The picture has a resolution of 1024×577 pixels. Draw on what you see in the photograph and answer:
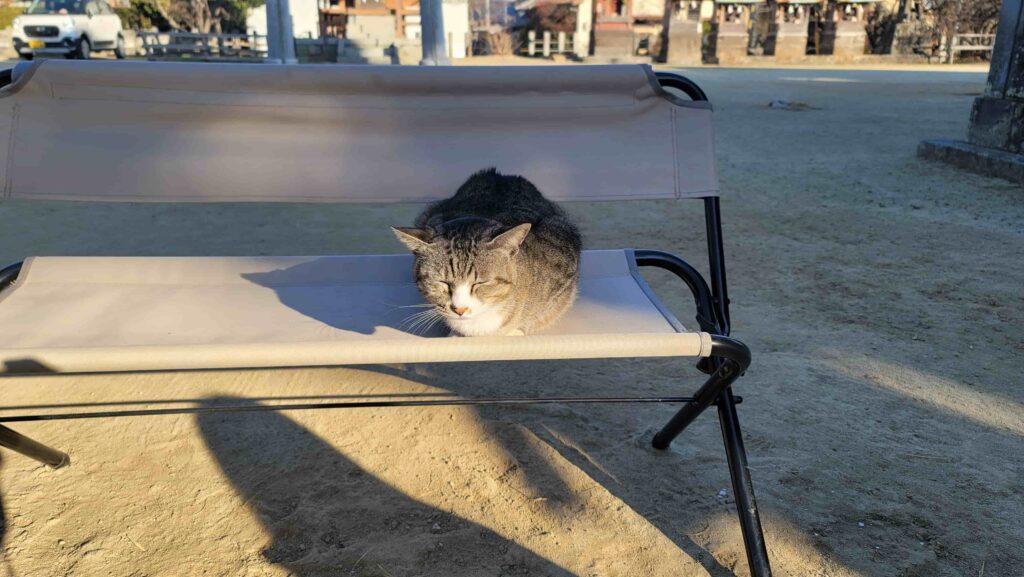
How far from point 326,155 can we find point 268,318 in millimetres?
703

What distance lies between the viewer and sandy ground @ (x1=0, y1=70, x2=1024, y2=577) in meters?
1.70

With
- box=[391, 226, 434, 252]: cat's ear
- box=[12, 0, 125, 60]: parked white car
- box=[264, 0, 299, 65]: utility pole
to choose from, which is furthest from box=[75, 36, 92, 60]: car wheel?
box=[391, 226, 434, 252]: cat's ear

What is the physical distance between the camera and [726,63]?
923 inches

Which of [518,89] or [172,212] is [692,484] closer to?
[518,89]

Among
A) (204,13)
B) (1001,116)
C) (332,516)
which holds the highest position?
(204,13)

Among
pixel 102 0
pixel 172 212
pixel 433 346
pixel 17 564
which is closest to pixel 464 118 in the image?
pixel 433 346

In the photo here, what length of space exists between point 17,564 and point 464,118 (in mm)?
1714

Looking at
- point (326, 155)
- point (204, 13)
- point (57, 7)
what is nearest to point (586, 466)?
point (326, 155)

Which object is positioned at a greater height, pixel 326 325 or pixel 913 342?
pixel 326 325

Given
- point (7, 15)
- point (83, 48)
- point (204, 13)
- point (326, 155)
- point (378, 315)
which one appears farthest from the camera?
point (204, 13)

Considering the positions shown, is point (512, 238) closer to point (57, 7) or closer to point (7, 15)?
point (57, 7)

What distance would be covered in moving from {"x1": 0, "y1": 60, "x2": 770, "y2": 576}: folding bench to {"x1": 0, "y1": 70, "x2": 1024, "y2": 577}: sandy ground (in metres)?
0.23

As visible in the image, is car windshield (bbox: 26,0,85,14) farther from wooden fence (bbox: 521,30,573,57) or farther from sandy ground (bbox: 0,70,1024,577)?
wooden fence (bbox: 521,30,573,57)

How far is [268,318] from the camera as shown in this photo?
1.72 m
